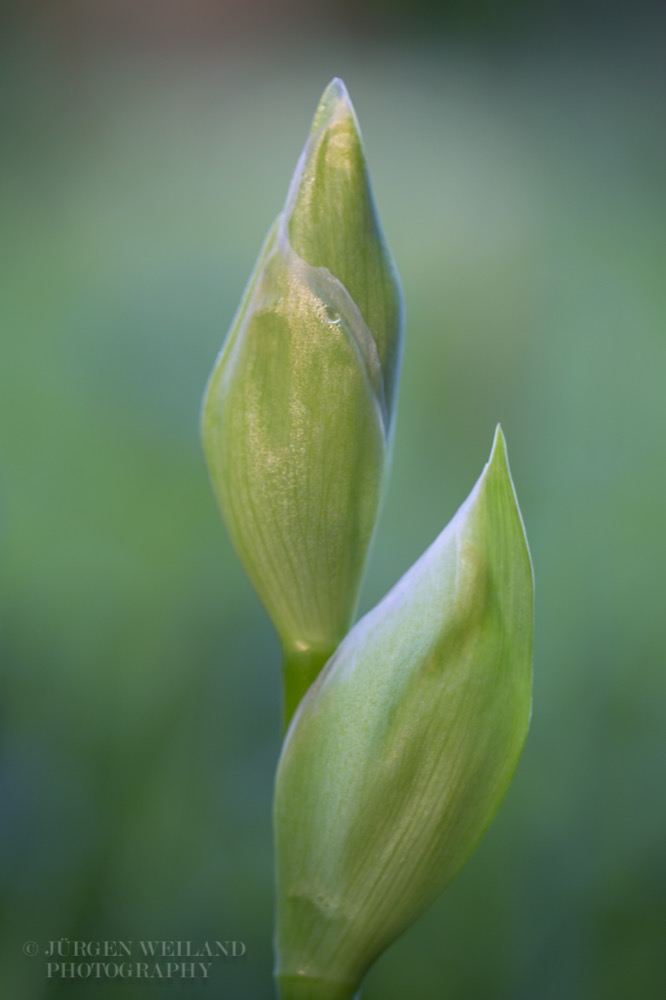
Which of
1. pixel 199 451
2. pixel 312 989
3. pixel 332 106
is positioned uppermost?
pixel 332 106

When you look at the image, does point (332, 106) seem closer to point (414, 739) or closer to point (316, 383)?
point (316, 383)

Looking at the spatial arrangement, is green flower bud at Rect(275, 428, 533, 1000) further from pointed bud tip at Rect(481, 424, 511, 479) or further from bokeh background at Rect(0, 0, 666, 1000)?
bokeh background at Rect(0, 0, 666, 1000)

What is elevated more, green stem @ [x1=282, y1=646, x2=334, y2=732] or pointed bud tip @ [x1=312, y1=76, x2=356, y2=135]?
pointed bud tip @ [x1=312, y1=76, x2=356, y2=135]

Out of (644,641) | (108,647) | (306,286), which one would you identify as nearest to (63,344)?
(108,647)

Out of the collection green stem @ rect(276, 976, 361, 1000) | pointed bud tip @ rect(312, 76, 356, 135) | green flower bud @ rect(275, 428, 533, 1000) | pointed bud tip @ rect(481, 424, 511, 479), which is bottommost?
green stem @ rect(276, 976, 361, 1000)

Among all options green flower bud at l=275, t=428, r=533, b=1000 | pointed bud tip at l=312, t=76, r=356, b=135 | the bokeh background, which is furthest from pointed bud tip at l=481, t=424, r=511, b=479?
the bokeh background

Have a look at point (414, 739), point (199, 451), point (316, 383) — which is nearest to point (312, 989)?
point (414, 739)
